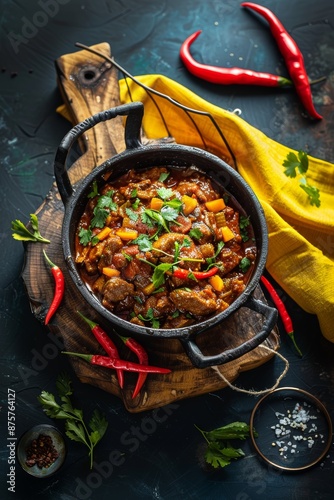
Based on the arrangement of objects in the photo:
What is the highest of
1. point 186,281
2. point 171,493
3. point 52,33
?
point 52,33

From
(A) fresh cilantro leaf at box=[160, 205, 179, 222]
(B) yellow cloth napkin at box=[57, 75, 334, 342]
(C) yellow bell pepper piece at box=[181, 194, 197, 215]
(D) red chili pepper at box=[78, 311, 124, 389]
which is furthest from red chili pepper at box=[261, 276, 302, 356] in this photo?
(D) red chili pepper at box=[78, 311, 124, 389]

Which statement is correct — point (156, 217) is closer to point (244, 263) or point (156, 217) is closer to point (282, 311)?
point (244, 263)

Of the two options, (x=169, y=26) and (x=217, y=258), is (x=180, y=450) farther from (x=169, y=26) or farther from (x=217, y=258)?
(x=169, y=26)

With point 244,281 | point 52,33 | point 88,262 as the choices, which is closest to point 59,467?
point 88,262

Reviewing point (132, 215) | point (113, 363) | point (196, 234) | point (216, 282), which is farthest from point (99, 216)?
point (113, 363)

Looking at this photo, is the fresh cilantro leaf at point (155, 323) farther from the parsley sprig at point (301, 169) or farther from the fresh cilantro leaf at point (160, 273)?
the parsley sprig at point (301, 169)

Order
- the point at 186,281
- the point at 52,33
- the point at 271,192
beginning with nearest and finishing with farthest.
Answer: the point at 186,281
the point at 271,192
the point at 52,33
